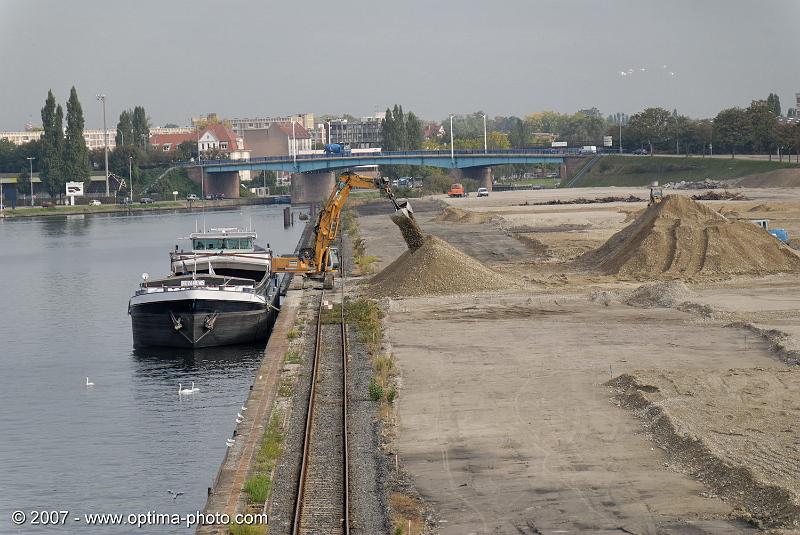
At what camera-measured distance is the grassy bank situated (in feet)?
466

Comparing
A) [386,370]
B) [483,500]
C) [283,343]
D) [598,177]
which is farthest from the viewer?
[598,177]

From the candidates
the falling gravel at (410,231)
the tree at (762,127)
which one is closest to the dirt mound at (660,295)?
the falling gravel at (410,231)

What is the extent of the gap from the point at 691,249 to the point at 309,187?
137249 mm

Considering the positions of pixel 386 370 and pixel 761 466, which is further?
pixel 386 370

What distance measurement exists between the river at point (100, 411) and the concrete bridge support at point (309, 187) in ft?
383

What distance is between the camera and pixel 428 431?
79.9ft

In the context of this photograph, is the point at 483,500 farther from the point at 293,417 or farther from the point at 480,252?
the point at 480,252

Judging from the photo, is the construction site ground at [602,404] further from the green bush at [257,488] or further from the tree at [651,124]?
the tree at [651,124]

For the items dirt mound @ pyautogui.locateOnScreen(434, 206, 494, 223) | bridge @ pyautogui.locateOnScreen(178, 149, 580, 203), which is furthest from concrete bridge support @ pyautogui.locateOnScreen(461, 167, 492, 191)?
dirt mound @ pyautogui.locateOnScreen(434, 206, 494, 223)

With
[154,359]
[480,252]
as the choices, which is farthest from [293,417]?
[480,252]

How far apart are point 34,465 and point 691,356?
15.6 m

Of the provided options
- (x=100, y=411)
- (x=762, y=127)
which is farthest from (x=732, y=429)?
(x=762, y=127)

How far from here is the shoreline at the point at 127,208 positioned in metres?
163

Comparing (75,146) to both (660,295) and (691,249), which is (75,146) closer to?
(691,249)
